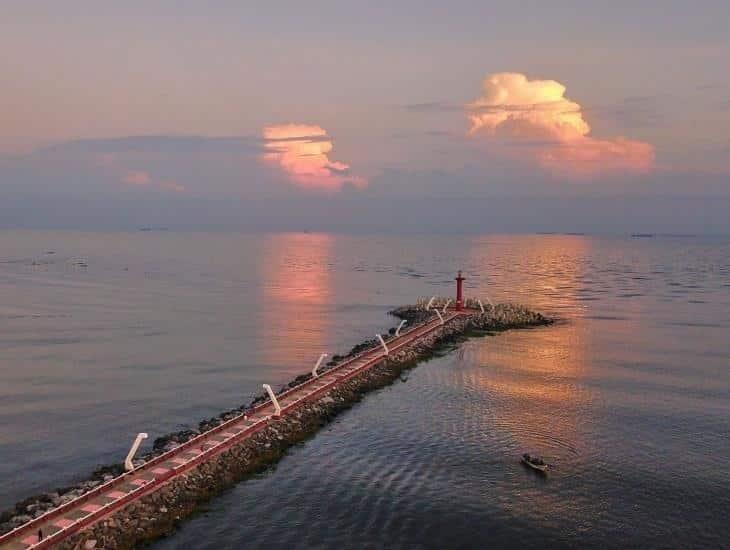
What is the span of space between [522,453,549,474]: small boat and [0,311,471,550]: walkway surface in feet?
38.2

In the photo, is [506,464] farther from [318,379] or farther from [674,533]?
[318,379]

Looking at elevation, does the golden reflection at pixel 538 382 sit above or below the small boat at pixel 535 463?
below

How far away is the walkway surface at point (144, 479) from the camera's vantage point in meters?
18.4

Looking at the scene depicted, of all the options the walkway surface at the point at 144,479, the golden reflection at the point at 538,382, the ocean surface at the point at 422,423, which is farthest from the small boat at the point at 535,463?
the walkway surface at the point at 144,479

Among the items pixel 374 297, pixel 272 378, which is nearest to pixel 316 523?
pixel 272 378

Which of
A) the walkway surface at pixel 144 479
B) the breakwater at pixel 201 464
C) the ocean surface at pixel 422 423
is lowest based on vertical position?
the ocean surface at pixel 422 423

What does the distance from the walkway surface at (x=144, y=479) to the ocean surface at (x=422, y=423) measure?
203 cm

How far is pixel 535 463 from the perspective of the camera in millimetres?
27172

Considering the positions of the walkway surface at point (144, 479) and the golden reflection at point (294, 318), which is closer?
the walkway surface at point (144, 479)

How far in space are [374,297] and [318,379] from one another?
6655 cm

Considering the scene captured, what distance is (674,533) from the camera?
22.2 m

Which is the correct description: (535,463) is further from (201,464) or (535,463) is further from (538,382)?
(538,382)

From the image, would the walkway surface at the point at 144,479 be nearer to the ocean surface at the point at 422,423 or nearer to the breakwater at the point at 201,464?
the breakwater at the point at 201,464

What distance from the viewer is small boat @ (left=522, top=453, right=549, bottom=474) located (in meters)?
26.9
